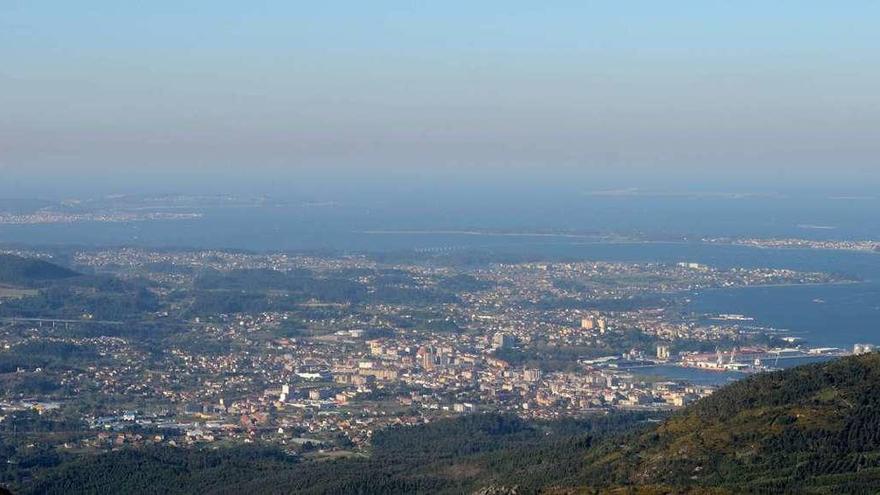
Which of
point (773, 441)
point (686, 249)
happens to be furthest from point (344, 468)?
point (686, 249)

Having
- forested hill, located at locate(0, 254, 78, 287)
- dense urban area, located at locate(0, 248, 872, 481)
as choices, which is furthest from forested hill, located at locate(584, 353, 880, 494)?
forested hill, located at locate(0, 254, 78, 287)

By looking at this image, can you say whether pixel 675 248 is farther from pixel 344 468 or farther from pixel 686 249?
pixel 344 468

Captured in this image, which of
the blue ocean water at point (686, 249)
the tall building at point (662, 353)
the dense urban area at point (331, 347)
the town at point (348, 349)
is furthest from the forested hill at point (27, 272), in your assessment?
the tall building at point (662, 353)

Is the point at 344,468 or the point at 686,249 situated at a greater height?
the point at 686,249

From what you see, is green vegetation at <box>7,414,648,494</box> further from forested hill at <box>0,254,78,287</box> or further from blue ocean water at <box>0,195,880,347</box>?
forested hill at <box>0,254,78,287</box>

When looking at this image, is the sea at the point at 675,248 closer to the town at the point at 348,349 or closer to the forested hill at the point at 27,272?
the town at the point at 348,349

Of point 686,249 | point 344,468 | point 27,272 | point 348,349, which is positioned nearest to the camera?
point 344,468

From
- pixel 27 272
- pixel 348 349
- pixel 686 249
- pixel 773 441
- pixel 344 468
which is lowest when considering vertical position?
pixel 348 349

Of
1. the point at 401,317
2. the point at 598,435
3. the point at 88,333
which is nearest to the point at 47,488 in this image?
the point at 598,435
